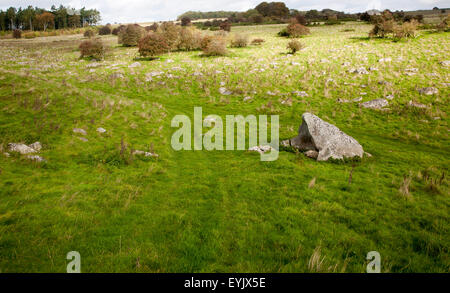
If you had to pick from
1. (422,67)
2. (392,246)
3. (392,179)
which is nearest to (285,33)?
(422,67)

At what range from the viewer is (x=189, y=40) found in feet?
164

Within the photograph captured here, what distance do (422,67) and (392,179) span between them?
26515 millimetres

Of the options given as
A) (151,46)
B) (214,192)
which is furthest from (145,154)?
(151,46)

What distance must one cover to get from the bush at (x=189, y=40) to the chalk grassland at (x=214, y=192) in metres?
31.6

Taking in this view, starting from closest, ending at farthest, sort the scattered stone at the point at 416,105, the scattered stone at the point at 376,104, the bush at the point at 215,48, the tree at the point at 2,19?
the scattered stone at the point at 416,105, the scattered stone at the point at 376,104, the bush at the point at 215,48, the tree at the point at 2,19

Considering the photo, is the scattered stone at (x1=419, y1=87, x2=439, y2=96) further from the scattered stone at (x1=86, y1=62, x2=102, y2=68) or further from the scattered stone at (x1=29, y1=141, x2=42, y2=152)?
the scattered stone at (x1=86, y1=62, x2=102, y2=68)

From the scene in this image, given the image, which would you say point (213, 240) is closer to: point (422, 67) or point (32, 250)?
point (32, 250)

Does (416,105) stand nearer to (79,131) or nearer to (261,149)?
(261,149)

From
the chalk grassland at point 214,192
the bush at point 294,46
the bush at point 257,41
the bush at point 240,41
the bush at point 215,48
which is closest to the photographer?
the chalk grassland at point 214,192

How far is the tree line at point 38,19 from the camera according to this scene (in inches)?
4631

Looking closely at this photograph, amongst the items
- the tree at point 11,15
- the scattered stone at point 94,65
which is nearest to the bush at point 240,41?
the scattered stone at point 94,65

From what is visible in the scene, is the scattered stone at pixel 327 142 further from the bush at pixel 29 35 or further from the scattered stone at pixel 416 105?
the bush at pixel 29 35
